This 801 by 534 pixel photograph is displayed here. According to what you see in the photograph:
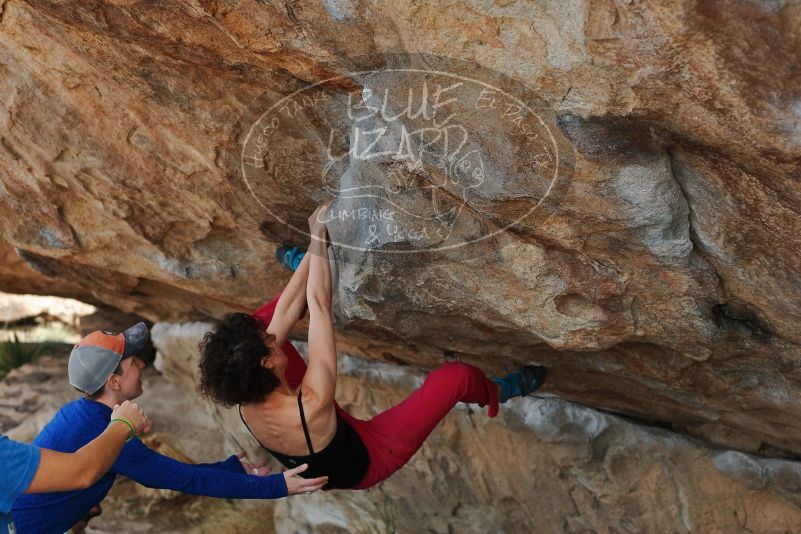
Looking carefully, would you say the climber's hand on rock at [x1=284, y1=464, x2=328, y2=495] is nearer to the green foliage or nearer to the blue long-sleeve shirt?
the blue long-sleeve shirt

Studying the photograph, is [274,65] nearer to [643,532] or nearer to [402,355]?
[402,355]

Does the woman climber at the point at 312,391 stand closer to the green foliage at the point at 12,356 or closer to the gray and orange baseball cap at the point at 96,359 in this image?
the gray and orange baseball cap at the point at 96,359

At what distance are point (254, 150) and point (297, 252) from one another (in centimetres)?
59

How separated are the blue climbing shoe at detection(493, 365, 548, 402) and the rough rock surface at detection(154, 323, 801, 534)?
34 cm

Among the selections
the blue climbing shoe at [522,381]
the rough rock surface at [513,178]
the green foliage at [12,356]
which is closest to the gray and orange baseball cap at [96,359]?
the rough rock surface at [513,178]

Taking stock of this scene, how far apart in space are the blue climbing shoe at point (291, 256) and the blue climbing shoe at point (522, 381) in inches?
35.1

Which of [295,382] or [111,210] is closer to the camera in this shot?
[295,382]

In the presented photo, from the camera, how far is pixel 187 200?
3652 millimetres

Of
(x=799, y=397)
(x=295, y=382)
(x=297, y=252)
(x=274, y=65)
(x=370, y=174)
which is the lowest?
(x=295, y=382)

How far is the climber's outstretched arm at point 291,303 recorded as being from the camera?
3369 millimetres

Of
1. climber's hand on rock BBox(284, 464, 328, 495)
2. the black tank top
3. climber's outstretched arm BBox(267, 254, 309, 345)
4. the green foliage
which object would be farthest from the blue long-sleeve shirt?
the green foliage

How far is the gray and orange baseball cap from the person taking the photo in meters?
2.96

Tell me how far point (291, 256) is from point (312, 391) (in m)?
0.67

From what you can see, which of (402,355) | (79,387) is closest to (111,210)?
(79,387)
